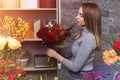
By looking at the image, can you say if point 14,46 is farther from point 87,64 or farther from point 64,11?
point 64,11

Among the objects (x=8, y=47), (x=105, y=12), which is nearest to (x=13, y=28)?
(x=8, y=47)

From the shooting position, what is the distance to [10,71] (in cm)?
109

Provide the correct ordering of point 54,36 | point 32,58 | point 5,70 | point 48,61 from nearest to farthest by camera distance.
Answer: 1. point 5,70
2. point 54,36
3. point 48,61
4. point 32,58

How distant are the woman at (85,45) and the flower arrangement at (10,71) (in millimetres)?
809

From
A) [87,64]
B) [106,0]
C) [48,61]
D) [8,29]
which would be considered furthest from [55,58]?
[106,0]

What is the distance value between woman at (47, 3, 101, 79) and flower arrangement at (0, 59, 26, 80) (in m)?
0.81

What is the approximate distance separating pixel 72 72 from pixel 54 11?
1.21 metres

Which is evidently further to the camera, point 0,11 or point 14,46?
point 0,11

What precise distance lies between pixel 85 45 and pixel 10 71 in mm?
879

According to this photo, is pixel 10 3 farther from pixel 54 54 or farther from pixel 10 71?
pixel 10 71

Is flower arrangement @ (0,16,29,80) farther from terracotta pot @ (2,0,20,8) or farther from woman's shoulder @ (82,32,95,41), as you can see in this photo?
terracotta pot @ (2,0,20,8)

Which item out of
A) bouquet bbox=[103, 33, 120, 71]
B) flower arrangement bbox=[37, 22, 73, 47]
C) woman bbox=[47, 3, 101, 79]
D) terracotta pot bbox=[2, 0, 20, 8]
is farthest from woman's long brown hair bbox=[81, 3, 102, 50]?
terracotta pot bbox=[2, 0, 20, 8]

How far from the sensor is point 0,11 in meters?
2.84

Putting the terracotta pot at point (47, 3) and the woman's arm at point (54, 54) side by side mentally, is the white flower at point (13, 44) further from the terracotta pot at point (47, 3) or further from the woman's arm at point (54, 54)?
the terracotta pot at point (47, 3)
